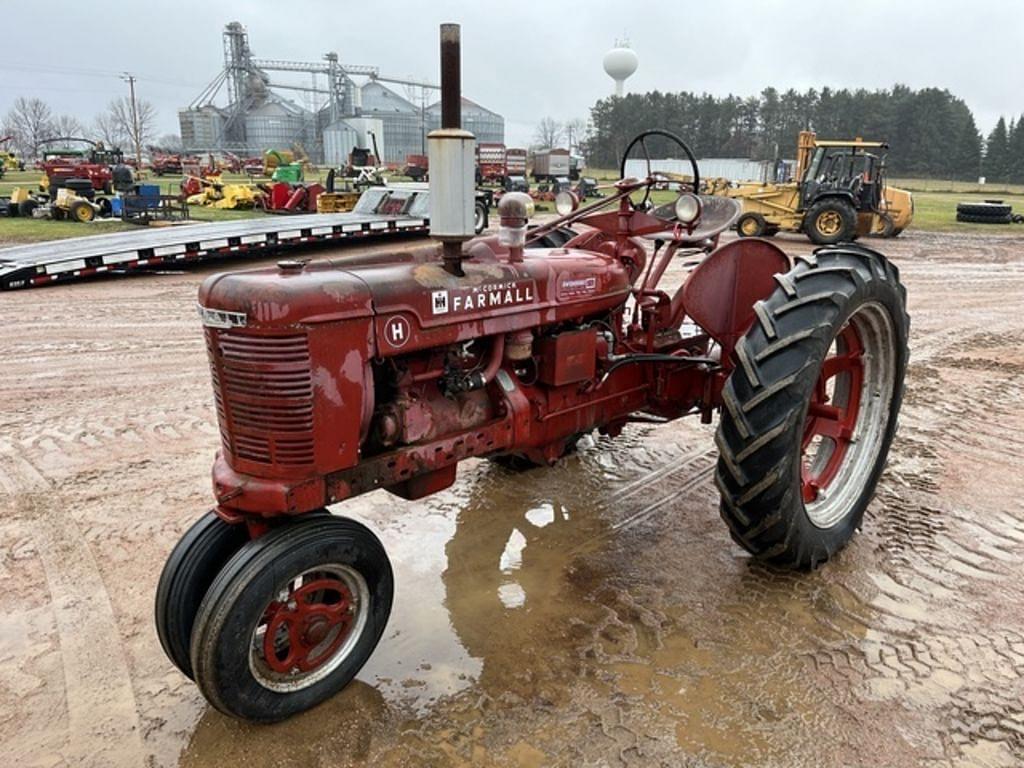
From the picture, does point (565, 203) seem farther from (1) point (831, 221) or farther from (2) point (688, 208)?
(1) point (831, 221)

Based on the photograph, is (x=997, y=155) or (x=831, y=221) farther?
(x=997, y=155)

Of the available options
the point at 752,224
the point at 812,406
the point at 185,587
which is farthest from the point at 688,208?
the point at 752,224

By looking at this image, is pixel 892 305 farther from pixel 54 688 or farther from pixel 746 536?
pixel 54 688

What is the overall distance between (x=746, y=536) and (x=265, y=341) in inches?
81.1

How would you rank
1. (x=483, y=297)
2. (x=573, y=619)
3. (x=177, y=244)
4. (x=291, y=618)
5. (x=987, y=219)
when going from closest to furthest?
(x=291, y=618) < (x=483, y=297) < (x=573, y=619) < (x=177, y=244) < (x=987, y=219)

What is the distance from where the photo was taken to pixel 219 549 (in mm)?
2641

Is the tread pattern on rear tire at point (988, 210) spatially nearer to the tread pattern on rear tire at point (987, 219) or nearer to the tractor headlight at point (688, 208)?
the tread pattern on rear tire at point (987, 219)

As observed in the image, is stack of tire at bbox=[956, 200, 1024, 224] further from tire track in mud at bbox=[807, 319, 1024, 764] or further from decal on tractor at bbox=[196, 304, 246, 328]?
decal on tractor at bbox=[196, 304, 246, 328]

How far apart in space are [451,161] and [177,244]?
9.83 metres

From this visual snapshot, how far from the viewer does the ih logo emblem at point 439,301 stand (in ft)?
8.82

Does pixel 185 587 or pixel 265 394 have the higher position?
pixel 265 394

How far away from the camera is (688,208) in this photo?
144 inches

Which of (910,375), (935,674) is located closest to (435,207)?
(935,674)

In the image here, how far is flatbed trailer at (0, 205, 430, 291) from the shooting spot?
33.1 feet
